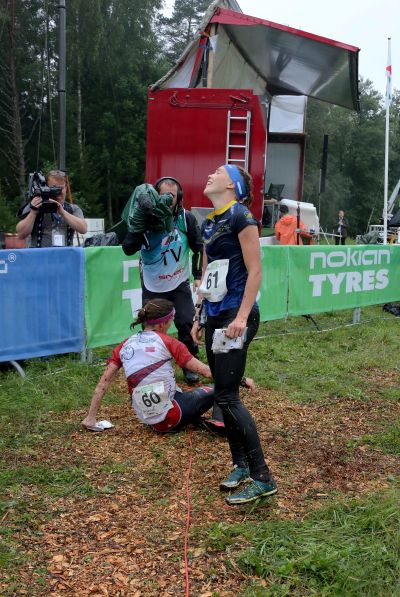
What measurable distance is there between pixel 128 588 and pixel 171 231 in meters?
3.36

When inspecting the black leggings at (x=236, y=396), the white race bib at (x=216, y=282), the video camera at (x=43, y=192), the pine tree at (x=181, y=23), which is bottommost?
the black leggings at (x=236, y=396)

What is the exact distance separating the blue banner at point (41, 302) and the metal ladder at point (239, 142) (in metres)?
4.91

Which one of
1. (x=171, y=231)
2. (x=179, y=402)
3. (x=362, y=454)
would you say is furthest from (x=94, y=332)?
(x=362, y=454)

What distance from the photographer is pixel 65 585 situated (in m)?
2.88

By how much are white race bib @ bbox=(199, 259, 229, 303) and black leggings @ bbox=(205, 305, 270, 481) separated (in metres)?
0.11

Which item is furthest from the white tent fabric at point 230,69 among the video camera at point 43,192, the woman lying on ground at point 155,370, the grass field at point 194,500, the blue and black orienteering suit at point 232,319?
the blue and black orienteering suit at point 232,319

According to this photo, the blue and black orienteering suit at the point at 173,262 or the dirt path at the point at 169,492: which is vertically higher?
the blue and black orienteering suit at the point at 173,262

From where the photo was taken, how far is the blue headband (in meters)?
3.65

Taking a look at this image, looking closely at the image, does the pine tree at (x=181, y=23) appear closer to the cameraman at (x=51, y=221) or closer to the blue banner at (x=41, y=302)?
the cameraman at (x=51, y=221)

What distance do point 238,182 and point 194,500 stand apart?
1.88 metres

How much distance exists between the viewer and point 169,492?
3.85m

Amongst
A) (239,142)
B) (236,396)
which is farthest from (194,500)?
(239,142)

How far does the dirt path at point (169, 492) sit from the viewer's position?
9.73 feet

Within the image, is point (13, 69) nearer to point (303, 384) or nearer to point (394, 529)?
point (303, 384)
